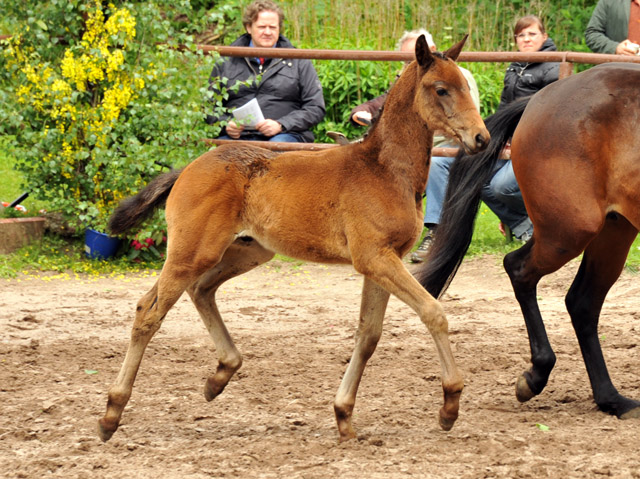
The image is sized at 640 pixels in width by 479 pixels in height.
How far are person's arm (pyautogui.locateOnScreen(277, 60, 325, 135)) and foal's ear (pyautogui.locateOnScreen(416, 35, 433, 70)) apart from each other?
4063 millimetres

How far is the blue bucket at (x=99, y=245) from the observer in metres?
7.38

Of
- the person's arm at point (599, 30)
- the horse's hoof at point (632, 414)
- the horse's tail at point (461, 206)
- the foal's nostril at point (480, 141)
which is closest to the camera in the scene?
the foal's nostril at point (480, 141)

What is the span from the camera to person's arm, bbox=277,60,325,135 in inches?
301

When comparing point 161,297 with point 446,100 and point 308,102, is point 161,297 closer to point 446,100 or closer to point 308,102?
point 446,100

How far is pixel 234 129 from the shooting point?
7527 millimetres

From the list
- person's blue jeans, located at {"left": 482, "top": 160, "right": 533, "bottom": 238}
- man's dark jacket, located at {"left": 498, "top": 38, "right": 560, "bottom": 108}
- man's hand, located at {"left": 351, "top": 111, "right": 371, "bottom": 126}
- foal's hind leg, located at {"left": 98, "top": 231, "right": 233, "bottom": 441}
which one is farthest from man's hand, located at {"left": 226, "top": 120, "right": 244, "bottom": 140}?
foal's hind leg, located at {"left": 98, "top": 231, "right": 233, "bottom": 441}

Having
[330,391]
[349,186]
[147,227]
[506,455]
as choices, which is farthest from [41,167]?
[506,455]

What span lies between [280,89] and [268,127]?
42 cm

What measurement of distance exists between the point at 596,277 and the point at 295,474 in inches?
79.0

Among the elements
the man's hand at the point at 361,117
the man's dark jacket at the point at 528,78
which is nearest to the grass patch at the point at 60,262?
the man's hand at the point at 361,117

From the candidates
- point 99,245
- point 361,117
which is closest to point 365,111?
point 361,117

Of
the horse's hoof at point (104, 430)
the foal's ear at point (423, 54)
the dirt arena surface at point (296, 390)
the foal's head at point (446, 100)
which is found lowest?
the dirt arena surface at point (296, 390)

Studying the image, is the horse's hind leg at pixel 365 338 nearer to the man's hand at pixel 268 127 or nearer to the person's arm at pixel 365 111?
the person's arm at pixel 365 111

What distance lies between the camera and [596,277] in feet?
14.7
